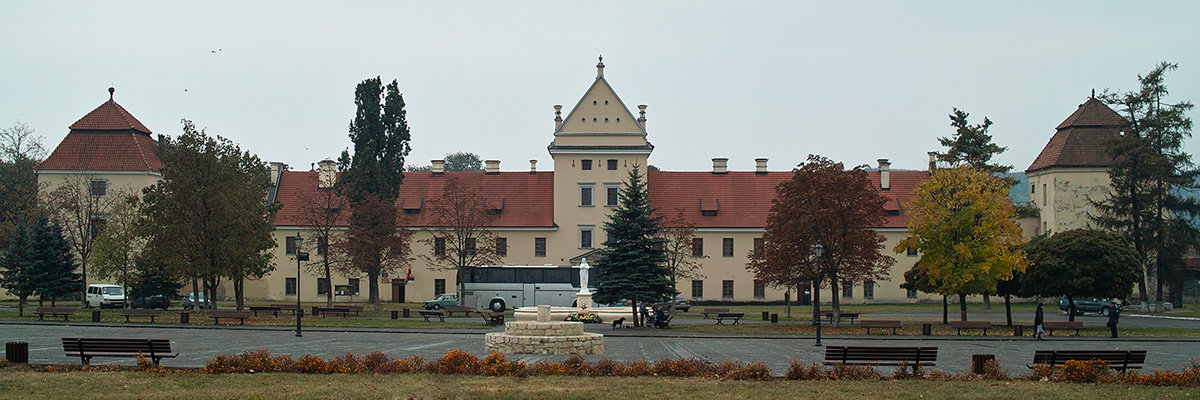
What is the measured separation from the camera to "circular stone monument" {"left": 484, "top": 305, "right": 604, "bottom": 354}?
93.0 feet

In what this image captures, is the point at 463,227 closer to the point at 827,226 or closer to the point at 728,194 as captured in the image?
the point at 728,194

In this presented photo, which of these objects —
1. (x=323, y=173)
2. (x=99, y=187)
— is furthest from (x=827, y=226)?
(x=99, y=187)

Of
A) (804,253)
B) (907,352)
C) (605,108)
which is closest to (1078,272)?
(804,253)

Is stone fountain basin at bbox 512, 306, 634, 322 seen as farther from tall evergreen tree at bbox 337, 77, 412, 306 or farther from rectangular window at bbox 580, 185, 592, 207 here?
rectangular window at bbox 580, 185, 592, 207

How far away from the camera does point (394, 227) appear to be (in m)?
58.3

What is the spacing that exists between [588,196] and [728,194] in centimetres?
1014

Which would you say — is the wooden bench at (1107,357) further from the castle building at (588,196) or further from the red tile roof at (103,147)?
the red tile roof at (103,147)

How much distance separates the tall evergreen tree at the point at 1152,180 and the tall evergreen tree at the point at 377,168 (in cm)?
4123

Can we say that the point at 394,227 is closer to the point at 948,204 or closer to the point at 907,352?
the point at 948,204

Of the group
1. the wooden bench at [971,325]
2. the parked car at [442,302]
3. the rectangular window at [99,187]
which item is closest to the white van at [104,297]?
the rectangular window at [99,187]

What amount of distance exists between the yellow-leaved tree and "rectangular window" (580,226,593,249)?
2844cm

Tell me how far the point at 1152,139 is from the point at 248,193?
50.0m

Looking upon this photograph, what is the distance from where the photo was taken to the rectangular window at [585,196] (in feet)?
230

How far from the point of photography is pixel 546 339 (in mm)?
28375
